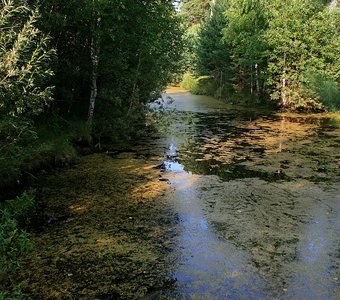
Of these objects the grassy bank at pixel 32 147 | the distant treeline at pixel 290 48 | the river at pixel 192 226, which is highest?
the distant treeline at pixel 290 48

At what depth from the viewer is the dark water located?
4.77 meters

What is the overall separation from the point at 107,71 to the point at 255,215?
7.10m

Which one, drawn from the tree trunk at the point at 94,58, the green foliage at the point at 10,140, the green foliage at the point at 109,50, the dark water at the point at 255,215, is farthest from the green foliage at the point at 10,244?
the tree trunk at the point at 94,58

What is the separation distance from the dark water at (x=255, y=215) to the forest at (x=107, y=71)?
2.33 m

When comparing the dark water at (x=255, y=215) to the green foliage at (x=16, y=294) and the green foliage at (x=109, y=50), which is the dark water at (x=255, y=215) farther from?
the green foliage at (x=109, y=50)

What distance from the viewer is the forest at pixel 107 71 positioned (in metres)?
5.91

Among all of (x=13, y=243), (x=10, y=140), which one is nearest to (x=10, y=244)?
(x=13, y=243)

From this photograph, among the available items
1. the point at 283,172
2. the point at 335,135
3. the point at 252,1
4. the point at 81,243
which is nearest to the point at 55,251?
the point at 81,243

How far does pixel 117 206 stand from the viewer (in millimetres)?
7289

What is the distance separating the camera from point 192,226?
6504mm

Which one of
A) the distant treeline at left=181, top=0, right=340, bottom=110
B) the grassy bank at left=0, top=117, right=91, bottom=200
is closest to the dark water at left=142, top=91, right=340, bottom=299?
the grassy bank at left=0, top=117, right=91, bottom=200

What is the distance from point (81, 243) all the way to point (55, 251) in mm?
420

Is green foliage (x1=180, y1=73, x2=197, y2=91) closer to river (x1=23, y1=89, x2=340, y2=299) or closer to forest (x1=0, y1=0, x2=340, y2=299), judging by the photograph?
forest (x1=0, y1=0, x2=340, y2=299)

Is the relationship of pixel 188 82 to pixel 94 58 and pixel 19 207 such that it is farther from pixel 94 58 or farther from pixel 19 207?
pixel 19 207
